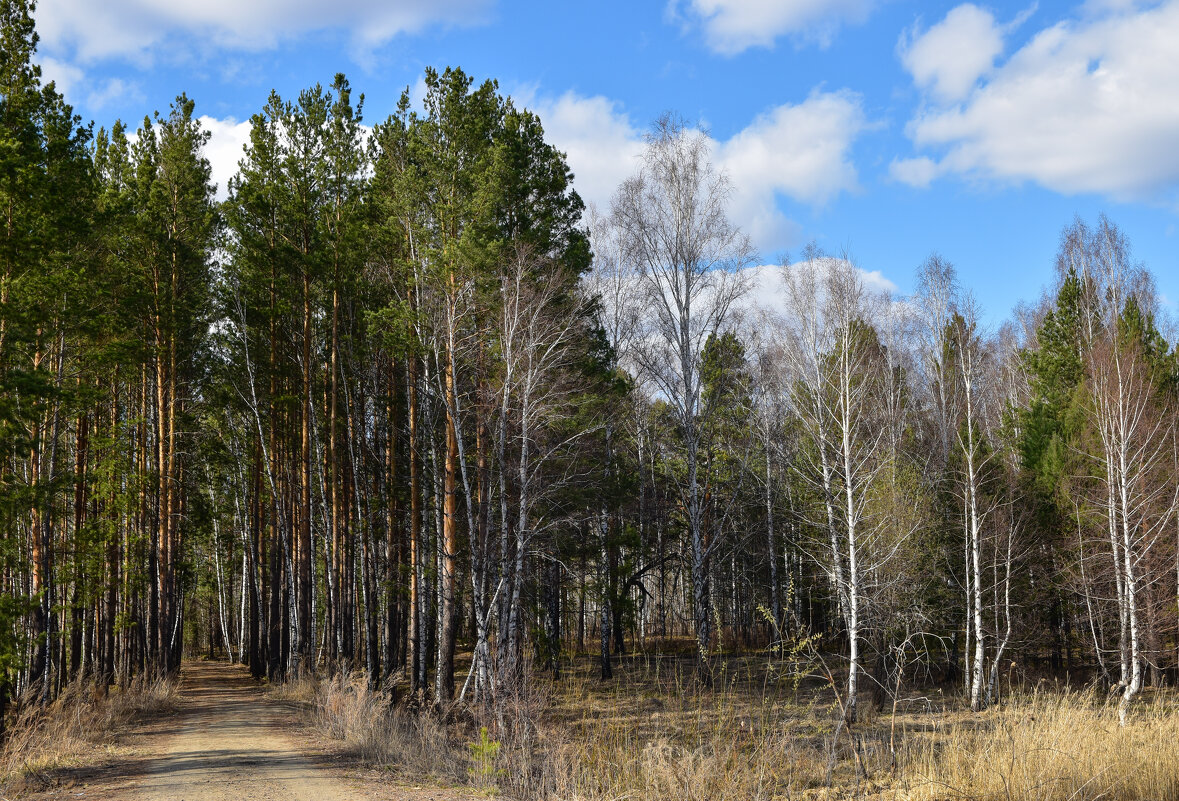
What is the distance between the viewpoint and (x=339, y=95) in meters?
21.5

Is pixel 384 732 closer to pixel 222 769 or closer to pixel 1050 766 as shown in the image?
pixel 222 769

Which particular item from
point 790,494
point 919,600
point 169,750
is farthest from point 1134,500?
point 169,750

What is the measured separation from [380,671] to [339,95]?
55.5 ft

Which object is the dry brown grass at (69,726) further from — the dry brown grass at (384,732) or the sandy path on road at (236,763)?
the dry brown grass at (384,732)

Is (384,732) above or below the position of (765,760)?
below

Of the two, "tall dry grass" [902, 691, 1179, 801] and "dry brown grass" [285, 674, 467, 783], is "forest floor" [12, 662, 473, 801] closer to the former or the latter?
"dry brown grass" [285, 674, 467, 783]

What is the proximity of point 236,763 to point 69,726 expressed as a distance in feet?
13.1

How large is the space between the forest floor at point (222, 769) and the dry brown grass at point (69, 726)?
211 millimetres

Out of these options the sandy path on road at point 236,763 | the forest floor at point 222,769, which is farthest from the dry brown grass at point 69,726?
the sandy path on road at point 236,763

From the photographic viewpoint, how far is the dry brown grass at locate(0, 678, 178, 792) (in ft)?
33.2

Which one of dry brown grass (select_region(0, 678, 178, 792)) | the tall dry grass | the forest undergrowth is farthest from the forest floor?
the tall dry grass

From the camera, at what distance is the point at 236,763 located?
1092 cm

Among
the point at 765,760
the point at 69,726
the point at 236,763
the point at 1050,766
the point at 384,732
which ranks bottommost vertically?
the point at 384,732

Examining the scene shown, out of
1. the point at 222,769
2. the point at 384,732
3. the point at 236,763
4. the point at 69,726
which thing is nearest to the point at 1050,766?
the point at 384,732
